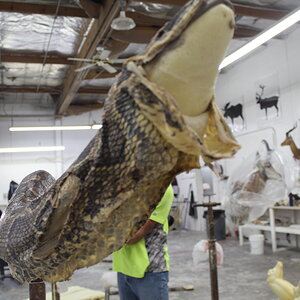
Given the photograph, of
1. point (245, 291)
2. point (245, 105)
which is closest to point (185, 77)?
point (245, 291)

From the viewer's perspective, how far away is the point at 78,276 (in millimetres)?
6258

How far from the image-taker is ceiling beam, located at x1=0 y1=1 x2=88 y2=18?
587 centimetres

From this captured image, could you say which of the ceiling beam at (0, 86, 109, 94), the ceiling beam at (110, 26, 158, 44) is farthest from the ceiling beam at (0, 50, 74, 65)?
the ceiling beam at (0, 86, 109, 94)

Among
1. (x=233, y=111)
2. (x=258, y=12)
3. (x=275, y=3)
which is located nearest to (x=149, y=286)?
(x=258, y=12)

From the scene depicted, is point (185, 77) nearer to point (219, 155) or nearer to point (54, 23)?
point (219, 155)

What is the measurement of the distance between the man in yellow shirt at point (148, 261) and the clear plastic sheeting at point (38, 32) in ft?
16.8

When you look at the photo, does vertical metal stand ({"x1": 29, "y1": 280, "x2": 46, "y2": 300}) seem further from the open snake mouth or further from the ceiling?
the ceiling

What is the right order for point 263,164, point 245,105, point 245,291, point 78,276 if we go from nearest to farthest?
point 245,291, point 78,276, point 263,164, point 245,105

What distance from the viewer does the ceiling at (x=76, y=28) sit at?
19.7ft

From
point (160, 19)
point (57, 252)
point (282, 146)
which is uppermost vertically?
point (160, 19)

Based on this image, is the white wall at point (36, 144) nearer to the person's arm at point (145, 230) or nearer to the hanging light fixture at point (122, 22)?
the hanging light fixture at point (122, 22)

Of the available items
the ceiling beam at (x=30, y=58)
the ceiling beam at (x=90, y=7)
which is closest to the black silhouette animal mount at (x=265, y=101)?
the ceiling beam at (x=30, y=58)

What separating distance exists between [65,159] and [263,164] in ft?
24.1

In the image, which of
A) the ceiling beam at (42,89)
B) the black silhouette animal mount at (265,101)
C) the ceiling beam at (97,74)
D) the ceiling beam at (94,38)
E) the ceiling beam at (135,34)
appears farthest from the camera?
the ceiling beam at (42,89)
